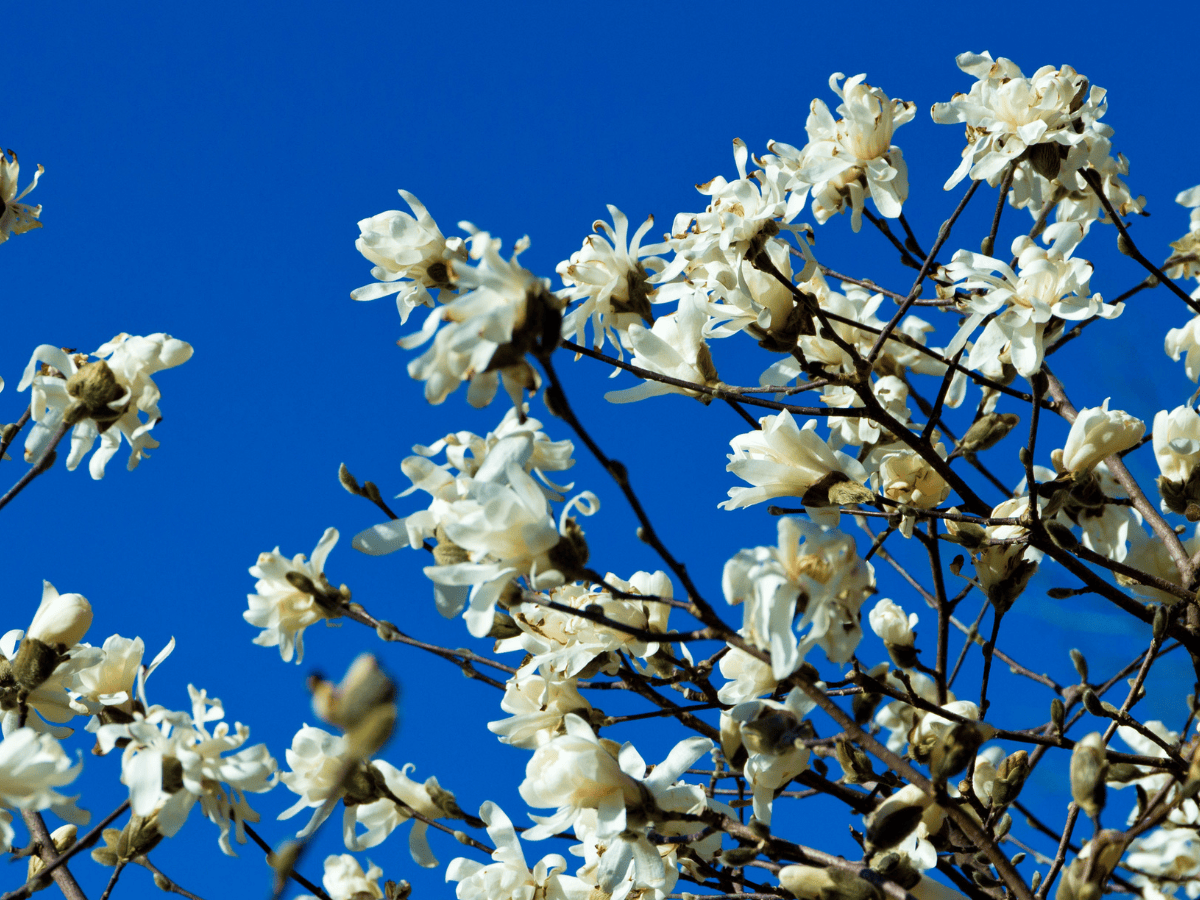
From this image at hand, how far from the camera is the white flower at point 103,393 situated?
1.58 m

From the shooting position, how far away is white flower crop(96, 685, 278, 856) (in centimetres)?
125

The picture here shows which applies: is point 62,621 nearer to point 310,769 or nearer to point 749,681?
point 310,769

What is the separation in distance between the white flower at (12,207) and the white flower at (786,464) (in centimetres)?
181

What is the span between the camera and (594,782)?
4.17 feet

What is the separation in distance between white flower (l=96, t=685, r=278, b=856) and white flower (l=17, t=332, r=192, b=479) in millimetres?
480

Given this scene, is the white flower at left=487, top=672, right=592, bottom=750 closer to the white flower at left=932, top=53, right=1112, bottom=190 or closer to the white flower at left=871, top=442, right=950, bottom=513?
the white flower at left=871, top=442, right=950, bottom=513

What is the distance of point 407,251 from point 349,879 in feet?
3.90

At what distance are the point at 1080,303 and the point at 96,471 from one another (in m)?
1.56

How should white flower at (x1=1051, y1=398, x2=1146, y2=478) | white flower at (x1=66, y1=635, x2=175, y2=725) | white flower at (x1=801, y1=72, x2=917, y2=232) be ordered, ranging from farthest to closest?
white flower at (x1=801, y1=72, x2=917, y2=232) → white flower at (x1=1051, y1=398, x2=1146, y2=478) → white flower at (x1=66, y1=635, x2=175, y2=725)

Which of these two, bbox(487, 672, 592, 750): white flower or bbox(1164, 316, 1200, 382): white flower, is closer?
bbox(487, 672, 592, 750): white flower

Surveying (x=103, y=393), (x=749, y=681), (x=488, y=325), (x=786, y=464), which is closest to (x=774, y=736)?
(x=749, y=681)

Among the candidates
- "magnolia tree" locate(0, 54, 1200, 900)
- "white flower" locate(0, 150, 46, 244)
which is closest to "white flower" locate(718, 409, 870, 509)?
"magnolia tree" locate(0, 54, 1200, 900)

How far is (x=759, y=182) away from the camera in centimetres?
186

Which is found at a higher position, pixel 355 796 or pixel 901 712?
pixel 901 712
